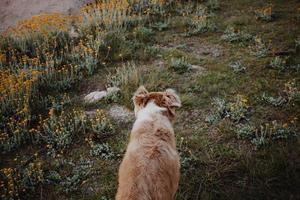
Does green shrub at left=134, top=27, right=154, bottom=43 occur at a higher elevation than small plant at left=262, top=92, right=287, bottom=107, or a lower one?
higher

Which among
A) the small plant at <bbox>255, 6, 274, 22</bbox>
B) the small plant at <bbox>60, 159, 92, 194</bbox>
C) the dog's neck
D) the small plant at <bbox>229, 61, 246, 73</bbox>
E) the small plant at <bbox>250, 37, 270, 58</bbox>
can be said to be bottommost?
the small plant at <bbox>60, 159, 92, 194</bbox>

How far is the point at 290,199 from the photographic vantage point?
16.3ft

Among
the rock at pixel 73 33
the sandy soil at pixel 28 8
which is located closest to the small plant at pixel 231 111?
the rock at pixel 73 33

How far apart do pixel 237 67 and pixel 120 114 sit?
3.06 m

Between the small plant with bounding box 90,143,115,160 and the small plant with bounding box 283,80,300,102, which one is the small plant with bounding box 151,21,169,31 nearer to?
the small plant with bounding box 283,80,300,102

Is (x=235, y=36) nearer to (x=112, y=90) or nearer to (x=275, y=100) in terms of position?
(x=275, y=100)

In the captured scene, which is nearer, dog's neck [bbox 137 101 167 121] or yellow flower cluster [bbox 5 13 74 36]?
dog's neck [bbox 137 101 167 121]

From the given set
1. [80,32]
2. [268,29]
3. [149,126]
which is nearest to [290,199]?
[149,126]

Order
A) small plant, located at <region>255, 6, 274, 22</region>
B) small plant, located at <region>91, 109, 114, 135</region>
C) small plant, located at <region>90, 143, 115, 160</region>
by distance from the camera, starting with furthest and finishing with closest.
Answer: small plant, located at <region>255, 6, 274, 22</region> < small plant, located at <region>91, 109, 114, 135</region> < small plant, located at <region>90, 143, 115, 160</region>

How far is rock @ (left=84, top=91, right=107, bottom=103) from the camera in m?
7.76

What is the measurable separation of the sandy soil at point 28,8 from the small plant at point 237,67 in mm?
6165

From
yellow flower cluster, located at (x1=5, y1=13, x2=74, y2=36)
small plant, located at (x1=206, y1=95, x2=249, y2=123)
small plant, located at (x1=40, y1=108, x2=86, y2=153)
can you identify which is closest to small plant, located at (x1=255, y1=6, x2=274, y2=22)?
small plant, located at (x1=206, y1=95, x2=249, y2=123)

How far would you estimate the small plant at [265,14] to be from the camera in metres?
10.6

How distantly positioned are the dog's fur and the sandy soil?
8163 mm
